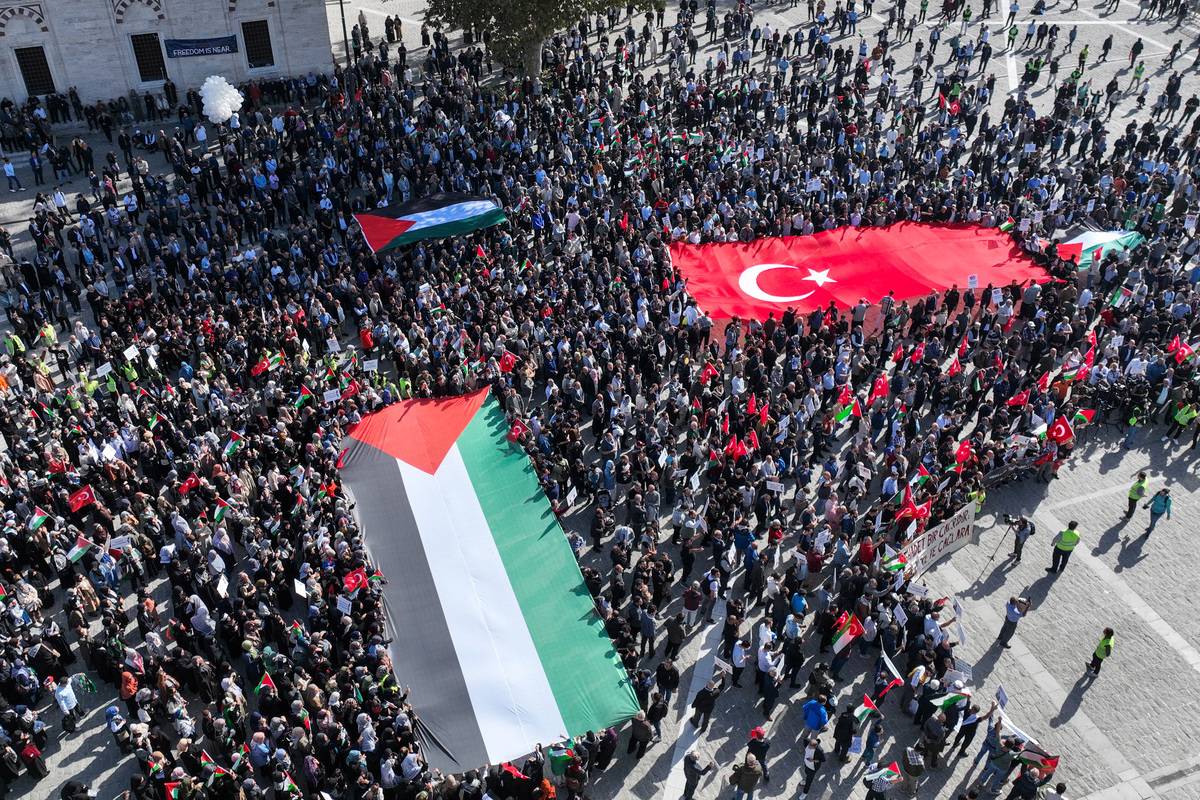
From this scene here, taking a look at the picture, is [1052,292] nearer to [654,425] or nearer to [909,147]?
[909,147]

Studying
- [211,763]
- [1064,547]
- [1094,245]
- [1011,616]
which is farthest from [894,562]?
[1094,245]

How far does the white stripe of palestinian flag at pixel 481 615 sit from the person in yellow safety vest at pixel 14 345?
502 inches

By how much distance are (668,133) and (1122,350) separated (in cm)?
1848

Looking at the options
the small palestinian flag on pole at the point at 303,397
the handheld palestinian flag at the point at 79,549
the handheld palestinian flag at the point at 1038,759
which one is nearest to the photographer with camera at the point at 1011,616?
the handheld palestinian flag at the point at 1038,759

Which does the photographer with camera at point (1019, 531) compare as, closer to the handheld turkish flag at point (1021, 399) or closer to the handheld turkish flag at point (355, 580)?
the handheld turkish flag at point (1021, 399)

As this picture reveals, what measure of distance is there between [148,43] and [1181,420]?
136ft

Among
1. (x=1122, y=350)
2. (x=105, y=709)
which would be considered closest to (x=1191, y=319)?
(x=1122, y=350)

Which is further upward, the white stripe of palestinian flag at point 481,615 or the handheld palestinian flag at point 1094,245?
the handheld palestinian flag at point 1094,245

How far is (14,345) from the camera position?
3070 centimetres

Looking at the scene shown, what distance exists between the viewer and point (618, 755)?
20.5 metres

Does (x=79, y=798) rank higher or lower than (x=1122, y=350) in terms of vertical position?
lower

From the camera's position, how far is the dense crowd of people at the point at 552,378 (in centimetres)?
2053

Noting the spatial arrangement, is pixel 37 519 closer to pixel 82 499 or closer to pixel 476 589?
pixel 82 499

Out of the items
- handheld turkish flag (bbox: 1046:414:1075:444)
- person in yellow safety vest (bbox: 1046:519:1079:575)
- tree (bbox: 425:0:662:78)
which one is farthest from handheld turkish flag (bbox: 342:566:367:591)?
tree (bbox: 425:0:662:78)
